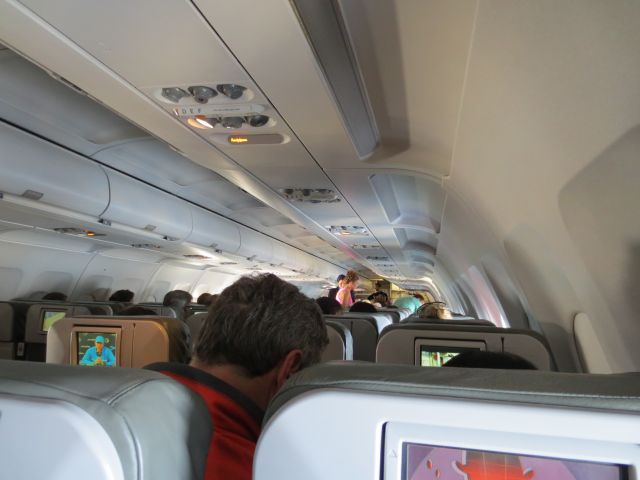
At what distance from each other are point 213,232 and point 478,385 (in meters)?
7.33

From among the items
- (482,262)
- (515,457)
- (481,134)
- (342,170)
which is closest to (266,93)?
(481,134)

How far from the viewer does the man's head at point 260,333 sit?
1.40 meters

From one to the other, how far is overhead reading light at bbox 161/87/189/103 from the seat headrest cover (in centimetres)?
227

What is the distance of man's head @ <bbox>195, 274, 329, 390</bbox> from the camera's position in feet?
4.60

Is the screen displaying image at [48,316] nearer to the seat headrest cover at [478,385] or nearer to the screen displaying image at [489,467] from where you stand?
the seat headrest cover at [478,385]

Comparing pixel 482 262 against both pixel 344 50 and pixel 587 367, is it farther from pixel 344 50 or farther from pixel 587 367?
pixel 344 50

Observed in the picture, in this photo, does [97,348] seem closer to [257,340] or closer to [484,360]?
[257,340]

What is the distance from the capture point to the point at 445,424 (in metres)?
0.68

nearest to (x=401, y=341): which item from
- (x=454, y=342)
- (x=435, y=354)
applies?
(x=435, y=354)

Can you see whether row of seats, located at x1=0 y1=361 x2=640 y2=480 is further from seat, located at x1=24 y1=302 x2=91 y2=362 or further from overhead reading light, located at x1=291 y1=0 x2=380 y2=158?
seat, located at x1=24 y1=302 x2=91 y2=362

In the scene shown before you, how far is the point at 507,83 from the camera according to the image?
1.91m

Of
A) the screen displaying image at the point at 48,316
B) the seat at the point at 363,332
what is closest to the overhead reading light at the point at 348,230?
the seat at the point at 363,332

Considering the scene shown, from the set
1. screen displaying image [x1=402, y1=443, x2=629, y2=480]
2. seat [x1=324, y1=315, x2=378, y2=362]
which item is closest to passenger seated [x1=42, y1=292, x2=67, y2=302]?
seat [x1=324, y1=315, x2=378, y2=362]

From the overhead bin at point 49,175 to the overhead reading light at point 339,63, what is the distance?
2901mm
